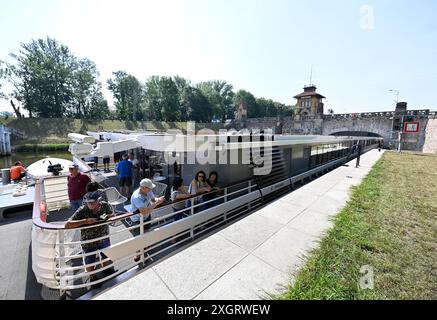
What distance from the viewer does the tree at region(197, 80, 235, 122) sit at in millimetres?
66631

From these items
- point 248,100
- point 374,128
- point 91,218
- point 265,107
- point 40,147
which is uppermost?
point 248,100

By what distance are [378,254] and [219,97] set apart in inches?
2852

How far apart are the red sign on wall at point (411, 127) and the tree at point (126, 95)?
59.4 meters

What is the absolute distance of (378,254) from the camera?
3.77 meters

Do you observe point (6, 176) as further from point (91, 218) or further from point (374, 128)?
point (374, 128)

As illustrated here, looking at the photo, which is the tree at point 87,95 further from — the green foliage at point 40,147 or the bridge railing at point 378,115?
the bridge railing at point 378,115

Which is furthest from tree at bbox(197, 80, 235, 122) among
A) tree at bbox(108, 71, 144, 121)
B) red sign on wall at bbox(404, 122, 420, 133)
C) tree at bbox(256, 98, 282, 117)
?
red sign on wall at bbox(404, 122, 420, 133)

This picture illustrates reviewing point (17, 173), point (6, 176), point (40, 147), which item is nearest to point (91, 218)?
point (6, 176)

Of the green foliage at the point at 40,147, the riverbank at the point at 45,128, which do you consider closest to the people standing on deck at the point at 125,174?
the riverbank at the point at 45,128

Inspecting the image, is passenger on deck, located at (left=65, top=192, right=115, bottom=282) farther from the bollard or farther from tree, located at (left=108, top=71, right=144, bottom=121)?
tree, located at (left=108, top=71, right=144, bottom=121)

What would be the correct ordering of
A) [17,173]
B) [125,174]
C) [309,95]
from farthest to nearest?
[309,95] → [17,173] → [125,174]

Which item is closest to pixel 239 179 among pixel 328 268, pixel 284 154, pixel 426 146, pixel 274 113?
pixel 284 154

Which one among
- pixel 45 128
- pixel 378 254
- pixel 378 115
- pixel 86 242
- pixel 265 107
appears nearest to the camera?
pixel 86 242

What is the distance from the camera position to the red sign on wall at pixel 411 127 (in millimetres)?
30422
